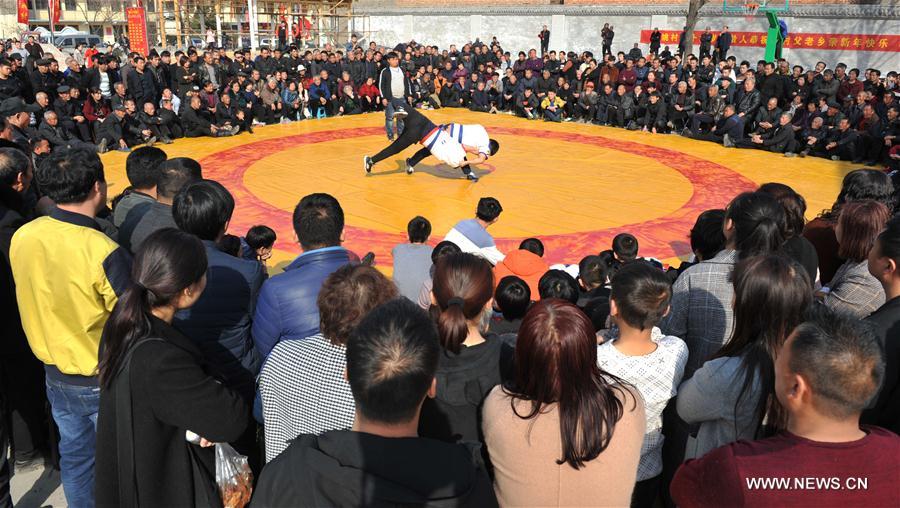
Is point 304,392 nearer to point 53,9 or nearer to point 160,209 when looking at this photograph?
point 160,209

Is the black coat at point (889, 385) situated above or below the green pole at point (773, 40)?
below

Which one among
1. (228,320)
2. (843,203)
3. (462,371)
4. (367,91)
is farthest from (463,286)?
(367,91)

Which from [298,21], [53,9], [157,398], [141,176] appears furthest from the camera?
[53,9]

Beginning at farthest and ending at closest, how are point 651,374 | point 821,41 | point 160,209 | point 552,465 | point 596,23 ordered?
1. point 596,23
2. point 821,41
3. point 160,209
4. point 651,374
5. point 552,465

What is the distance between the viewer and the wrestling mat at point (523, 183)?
22.1 ft

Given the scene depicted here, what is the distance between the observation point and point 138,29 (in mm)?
22078

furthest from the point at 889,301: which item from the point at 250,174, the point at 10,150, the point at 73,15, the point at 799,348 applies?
the point at 73,15

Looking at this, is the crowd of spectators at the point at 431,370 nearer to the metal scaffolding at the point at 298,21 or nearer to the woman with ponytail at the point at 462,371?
the woman with ponytail at the point at 462,371

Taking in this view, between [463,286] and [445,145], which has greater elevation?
[463,286]

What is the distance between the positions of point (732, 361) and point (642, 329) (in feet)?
1.21

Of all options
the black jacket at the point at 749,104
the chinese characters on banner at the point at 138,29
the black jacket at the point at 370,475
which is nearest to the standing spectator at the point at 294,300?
the black jacket at the point at 370,475

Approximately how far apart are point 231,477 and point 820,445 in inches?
66.5

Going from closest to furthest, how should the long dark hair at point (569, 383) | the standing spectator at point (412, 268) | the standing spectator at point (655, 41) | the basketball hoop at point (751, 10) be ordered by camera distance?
1. the long dark hair at point (569, 383)
2. the standing spectator at point (412, 268)
3. the basketball hoop at point (751, 10)
4. the standing spectator at point (655, 41)

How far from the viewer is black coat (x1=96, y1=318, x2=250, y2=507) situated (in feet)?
5.90
